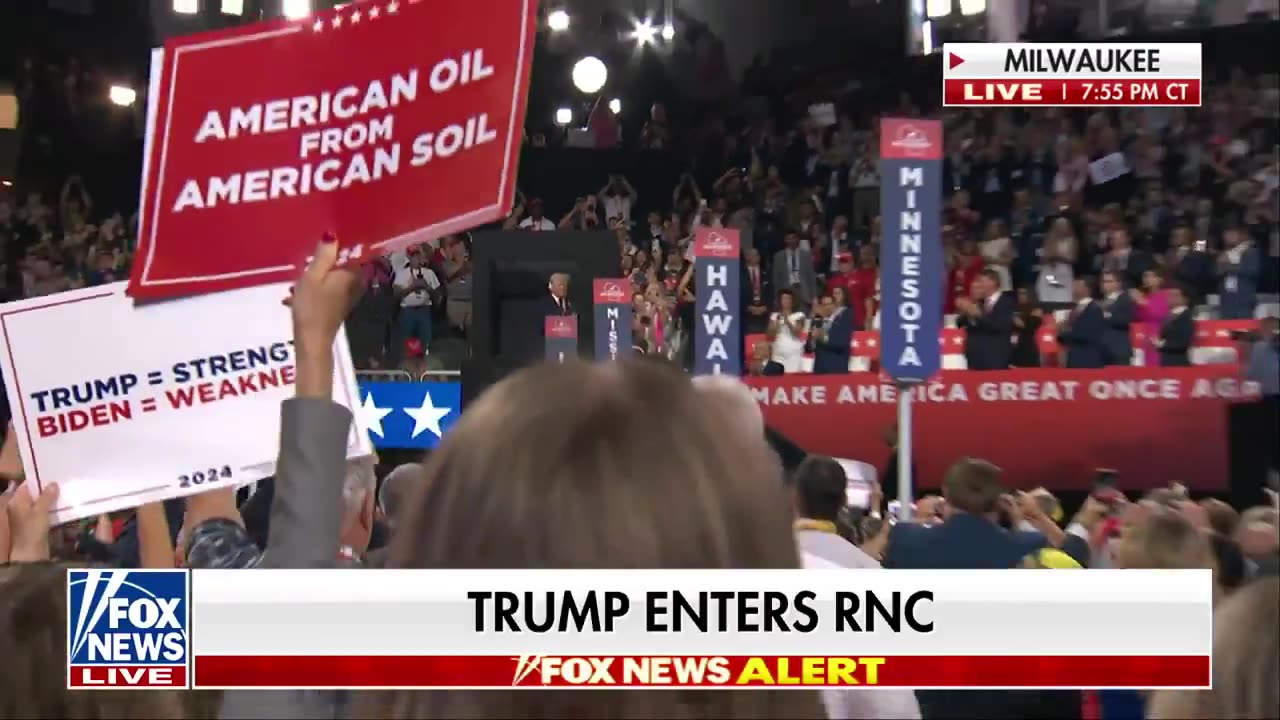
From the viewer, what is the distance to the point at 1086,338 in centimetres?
898

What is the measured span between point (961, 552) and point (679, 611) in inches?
74.0

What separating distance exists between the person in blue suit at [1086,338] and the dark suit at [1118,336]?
2cm

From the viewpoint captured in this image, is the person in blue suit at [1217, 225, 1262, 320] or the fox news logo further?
the person in blue suit at [1217, 225, 1262, 320]

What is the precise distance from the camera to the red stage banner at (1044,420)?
340 inches

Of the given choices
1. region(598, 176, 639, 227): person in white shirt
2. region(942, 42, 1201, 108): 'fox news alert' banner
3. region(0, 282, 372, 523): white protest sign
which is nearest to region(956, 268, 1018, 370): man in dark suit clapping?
region(942, 42, 1201, 108): 'fox news alert' banner

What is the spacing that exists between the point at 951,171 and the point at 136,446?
11.6 metres

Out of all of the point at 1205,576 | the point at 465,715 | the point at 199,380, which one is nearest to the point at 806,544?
the point at 1205,576

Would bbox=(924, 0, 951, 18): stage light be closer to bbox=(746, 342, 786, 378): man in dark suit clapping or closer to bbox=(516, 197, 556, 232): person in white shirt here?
bbox=(516, 197, 556, 232): person in white shirt

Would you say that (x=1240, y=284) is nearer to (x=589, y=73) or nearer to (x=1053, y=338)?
(x=1053, y=338)

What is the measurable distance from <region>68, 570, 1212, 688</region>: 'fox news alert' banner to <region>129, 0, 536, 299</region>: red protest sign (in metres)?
0.42

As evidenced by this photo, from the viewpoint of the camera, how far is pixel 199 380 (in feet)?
7.02

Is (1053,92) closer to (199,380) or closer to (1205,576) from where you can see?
(1205,576)

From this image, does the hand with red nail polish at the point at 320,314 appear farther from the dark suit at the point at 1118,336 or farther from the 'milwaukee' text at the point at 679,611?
the dark suit at the point at 1118,336

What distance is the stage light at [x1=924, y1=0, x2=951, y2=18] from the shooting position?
581 inches
